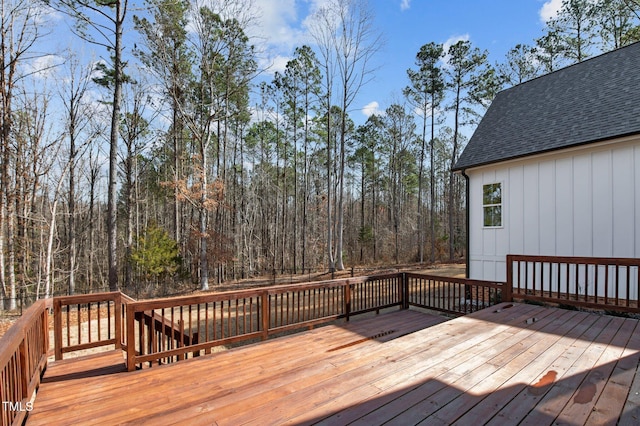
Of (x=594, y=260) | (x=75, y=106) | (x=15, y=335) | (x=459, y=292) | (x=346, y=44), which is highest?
(x=346, y=44)

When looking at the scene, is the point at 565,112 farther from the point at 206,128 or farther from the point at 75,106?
the point at 75,106

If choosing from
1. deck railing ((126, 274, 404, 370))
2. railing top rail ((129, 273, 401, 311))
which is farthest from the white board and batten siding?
railing top rail ((129, 273, 401, 311))

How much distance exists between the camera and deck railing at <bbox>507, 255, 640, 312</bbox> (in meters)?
3.87

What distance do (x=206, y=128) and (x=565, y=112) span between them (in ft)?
37.4

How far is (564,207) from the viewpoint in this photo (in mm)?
5773

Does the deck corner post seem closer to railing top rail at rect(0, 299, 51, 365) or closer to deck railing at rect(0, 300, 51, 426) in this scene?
deck railing at rect(0, 300, 51, 426)

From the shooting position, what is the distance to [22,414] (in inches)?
77.4

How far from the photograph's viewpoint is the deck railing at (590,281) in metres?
3.87

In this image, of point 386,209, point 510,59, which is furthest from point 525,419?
point 386,209

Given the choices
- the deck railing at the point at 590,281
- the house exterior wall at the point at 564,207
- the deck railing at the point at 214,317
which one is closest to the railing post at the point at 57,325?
the deck railing at the point at 214,317

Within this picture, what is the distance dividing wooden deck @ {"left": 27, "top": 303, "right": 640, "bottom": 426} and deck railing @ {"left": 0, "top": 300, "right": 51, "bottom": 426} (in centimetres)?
14

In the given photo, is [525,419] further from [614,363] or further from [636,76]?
[636,76]

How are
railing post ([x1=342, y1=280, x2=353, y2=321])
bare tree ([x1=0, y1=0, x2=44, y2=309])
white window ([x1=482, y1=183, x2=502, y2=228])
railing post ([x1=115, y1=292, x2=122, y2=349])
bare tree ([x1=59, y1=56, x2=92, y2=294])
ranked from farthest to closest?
bare tree ([x1=59, y1=56, x2=92, y2=294]) < bare tree ([x1=0, y1=0, x2=44, y2=309]) < white window ([x1=482, y1=183, x2=502, y2=228]) < railing post ([x1=342, y1=280, x2=353, y2=321]) < railing post ([x1=115, y1=292, x2=122, y2=349])

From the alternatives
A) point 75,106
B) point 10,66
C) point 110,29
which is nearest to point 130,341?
point 110,29
